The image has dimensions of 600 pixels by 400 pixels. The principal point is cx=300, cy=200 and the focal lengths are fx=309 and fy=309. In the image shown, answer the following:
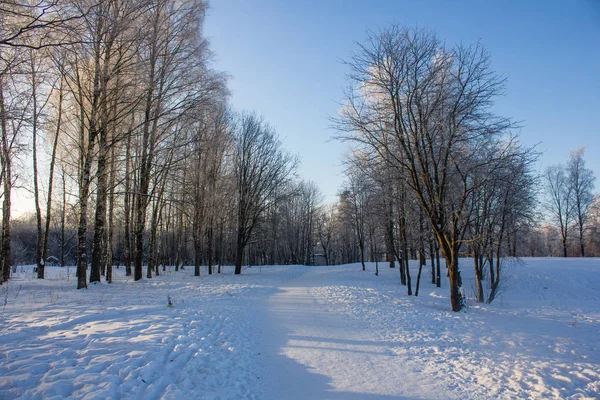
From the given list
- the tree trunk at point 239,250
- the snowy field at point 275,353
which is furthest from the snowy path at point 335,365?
the tree trunk at point 239,250

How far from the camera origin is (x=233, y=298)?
12125mm

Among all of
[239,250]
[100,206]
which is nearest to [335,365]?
[100,206]

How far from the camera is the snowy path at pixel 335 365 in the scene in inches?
177

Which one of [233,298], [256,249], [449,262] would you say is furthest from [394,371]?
[256,249]

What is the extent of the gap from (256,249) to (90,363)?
47.3m

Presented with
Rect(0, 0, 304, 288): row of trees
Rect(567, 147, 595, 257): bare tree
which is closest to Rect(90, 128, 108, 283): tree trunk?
Rect(0, 0, 304, 288): row of trees

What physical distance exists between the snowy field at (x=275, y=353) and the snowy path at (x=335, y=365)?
0.07 feet

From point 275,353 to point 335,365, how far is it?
1310mm

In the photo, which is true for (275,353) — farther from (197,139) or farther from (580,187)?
(580,187)

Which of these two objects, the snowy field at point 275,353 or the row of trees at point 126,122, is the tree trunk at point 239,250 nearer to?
the row of trees at point 126,122

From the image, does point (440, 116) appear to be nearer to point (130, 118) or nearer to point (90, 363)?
point (90, 363)

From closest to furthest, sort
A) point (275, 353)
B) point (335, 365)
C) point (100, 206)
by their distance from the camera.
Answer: point (335, 365) → point (275, 353) → point (100, 206)

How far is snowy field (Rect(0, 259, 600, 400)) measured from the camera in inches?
155

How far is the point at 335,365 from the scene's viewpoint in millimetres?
5520
